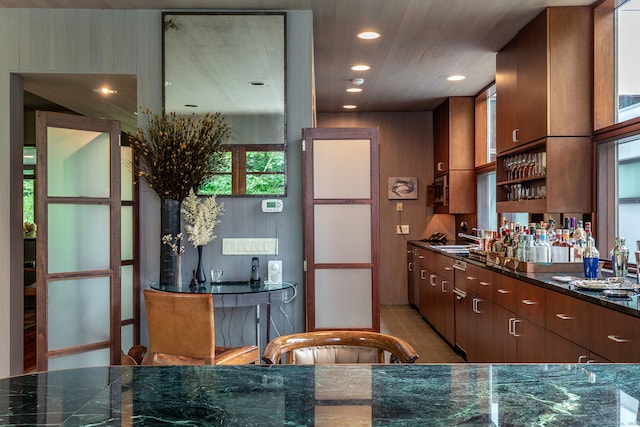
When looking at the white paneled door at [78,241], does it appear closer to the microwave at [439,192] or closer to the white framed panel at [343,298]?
the white framed panel at [343,298]

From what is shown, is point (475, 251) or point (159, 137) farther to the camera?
point (475, 251)

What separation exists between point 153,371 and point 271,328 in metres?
2.58

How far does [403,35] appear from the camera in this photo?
4.44 metres

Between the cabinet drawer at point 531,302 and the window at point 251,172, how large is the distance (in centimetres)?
169

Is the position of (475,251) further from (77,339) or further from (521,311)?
(77,339)

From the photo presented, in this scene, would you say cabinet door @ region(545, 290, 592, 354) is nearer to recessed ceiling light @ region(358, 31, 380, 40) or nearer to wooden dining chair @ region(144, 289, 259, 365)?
wooden dining chair @ region(144, 289, 259, 365)

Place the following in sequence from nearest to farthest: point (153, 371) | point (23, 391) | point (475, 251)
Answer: point (23, 391), point (153, 371), point (475, 251)

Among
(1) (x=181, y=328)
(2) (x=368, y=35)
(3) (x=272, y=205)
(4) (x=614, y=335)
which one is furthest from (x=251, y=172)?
(4) (x=614, y=335)

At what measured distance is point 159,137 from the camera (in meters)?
3.65

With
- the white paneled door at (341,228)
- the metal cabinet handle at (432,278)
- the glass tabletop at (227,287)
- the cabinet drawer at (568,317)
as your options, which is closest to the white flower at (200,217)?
the glass tabletop at (227,287)

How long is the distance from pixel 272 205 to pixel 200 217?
51 centimetres

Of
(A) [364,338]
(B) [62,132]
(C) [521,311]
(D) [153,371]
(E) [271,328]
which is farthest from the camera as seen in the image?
(E) [271,328]

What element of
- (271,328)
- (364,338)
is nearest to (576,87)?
(271,328)

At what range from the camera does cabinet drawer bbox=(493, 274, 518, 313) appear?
3433mm
